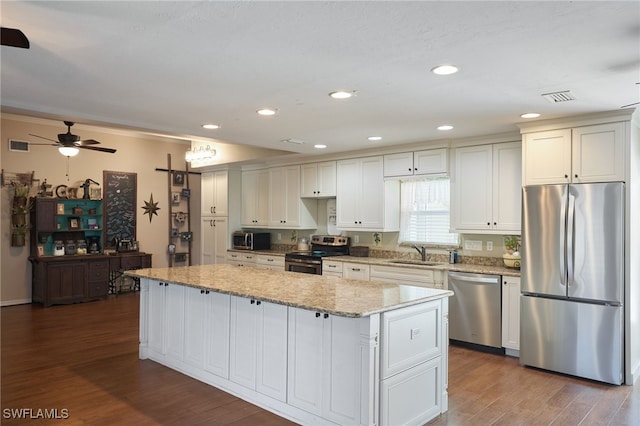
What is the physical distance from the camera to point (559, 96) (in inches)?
135

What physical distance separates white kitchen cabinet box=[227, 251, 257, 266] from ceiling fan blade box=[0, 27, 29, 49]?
548 centimetres

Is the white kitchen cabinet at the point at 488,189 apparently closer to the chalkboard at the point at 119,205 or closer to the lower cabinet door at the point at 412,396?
the lower cabinet door at the point at 412,396

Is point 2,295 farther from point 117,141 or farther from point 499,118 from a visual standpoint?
point 499,118

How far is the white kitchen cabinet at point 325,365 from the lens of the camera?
282 cm

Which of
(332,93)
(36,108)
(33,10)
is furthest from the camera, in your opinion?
(36,108)

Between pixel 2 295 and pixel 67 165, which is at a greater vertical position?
pixel 67 165

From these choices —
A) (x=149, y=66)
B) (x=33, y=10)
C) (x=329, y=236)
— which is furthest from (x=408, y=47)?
(x=329, y=236)

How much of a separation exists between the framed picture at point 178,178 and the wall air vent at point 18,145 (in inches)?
101

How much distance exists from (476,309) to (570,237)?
1.26 m

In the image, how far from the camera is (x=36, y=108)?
3883 millimetres

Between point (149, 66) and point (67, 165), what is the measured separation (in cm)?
580

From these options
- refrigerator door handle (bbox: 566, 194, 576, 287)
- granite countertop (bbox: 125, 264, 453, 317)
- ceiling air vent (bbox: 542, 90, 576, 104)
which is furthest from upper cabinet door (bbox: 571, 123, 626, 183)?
granite countertop (bbox: 125, 264, 453, 317)

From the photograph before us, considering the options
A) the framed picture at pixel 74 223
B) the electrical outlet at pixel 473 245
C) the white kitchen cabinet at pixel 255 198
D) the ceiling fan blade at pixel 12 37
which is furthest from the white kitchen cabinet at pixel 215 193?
the ceiling fan blade at pixel 12 37

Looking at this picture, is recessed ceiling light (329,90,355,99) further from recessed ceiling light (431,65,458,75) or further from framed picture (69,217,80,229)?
framed picture (69,217,80,229)
